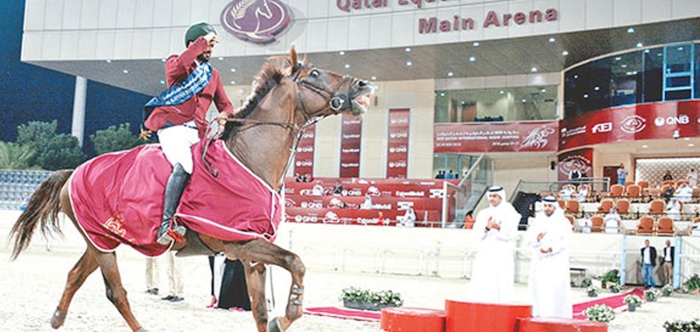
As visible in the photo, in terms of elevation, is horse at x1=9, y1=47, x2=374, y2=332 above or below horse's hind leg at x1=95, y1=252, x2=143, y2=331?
above

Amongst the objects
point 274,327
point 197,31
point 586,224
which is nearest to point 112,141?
point 586,224

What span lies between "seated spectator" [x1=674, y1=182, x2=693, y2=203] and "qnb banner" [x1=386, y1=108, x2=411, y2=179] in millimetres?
13015

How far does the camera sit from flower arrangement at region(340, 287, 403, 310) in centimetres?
908

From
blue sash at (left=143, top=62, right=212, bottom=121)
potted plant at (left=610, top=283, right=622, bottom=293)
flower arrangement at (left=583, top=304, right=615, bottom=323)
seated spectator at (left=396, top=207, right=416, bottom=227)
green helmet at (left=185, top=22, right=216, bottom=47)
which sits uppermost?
green helmet at (left=185, top=22, right=216, bottom=47)

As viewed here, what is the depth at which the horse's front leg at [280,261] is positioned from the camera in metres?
4.20

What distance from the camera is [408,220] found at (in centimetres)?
2009

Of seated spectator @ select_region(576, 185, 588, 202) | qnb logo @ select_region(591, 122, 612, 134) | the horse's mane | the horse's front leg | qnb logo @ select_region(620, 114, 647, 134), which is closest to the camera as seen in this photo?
the horse's front leg

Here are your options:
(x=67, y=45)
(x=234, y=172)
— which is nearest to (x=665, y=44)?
(x=234, y=172)

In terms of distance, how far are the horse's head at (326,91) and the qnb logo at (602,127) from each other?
70.2 feet

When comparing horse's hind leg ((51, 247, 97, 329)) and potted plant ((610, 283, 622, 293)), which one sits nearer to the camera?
horse's hind leg ((51, 247, 97, 329))

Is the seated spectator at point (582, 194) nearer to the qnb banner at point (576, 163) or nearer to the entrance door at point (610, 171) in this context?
the qnb banner at point (576, 163)

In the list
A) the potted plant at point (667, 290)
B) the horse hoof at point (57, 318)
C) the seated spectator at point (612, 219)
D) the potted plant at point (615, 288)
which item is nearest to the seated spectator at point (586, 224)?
the seated spectator at point (612, 219)

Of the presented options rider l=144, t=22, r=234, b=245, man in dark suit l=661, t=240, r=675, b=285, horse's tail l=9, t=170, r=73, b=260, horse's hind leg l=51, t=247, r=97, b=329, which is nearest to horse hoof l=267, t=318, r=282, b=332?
rider l=144, t=22, r=234, b=245

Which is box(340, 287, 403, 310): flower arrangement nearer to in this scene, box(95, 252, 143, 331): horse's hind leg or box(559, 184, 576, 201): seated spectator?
box(95, 252, 143, 331): horse's hind leg
